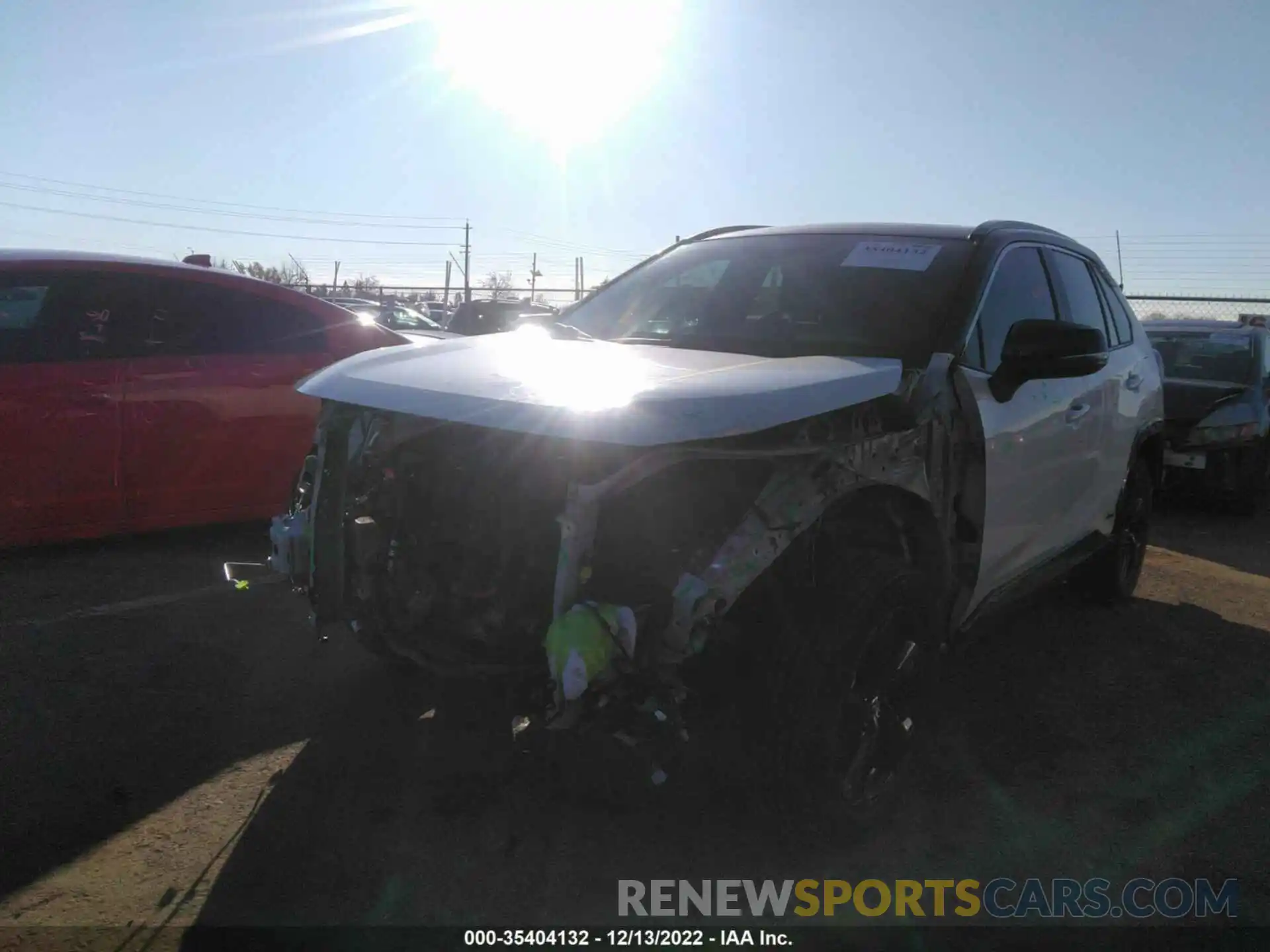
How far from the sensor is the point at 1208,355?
8.75 metres

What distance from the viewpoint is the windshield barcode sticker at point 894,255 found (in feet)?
11.6

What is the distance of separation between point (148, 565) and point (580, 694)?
11.9ft

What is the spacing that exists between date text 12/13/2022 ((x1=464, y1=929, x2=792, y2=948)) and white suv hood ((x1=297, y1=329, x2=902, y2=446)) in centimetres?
119

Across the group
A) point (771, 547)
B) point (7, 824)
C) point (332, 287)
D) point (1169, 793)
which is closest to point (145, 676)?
point (7, 824)

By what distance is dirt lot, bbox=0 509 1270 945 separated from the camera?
96.9 inches

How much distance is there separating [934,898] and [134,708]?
8.75 ft

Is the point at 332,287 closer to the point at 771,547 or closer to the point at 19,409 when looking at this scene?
the point at 19,409

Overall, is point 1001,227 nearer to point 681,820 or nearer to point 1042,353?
point 1042,353

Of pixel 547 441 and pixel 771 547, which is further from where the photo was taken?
pixel 547 441

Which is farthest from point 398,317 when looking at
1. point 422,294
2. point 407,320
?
point 422,294

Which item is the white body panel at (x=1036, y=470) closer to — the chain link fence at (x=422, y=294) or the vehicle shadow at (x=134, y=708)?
the vehicle shadow at (x=134, y=708)

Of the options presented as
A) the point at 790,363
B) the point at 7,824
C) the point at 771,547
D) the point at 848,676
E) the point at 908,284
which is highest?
the point at 908,284

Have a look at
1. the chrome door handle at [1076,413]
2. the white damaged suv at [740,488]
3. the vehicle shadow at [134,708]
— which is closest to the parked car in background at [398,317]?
the vehicle shadow at [134,708]

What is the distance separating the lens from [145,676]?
11.8 ft
